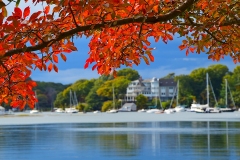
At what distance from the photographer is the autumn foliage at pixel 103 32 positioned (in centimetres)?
519

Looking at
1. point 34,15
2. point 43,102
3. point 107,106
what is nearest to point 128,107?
point 107,106

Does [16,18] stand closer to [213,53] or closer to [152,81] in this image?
[213,53]

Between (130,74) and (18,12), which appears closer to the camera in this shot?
(18,12)

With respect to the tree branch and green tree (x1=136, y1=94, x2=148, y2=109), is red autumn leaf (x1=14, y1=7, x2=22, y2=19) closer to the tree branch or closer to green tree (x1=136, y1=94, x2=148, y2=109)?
the tree branch

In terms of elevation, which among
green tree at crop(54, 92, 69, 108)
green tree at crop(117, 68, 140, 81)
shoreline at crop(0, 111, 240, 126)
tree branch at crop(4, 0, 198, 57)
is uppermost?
green tree at crop(117, 68, 140, 81)

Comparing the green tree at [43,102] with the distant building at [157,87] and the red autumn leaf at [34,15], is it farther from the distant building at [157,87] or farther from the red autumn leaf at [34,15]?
the red autumn leaf at [34,15]

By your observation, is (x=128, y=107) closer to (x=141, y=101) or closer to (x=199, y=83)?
(x=141, y=101)

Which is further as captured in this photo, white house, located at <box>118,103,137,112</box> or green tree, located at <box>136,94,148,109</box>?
white house, located at <box>118,103,137,112</box>

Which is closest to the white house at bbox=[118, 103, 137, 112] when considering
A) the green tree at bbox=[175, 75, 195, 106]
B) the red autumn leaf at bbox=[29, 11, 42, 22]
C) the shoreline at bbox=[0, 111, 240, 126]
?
the green tree at bbox=[175, 75, 195, 106]

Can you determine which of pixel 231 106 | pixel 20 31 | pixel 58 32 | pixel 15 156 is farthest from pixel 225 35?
pixel 231 106

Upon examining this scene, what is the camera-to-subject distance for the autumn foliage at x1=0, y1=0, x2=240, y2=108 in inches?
204

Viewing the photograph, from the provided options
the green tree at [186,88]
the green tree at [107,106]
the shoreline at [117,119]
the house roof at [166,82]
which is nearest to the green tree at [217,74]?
the green tree at [186,88]

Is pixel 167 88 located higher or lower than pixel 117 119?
higher

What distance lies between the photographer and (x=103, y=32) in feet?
20.1
